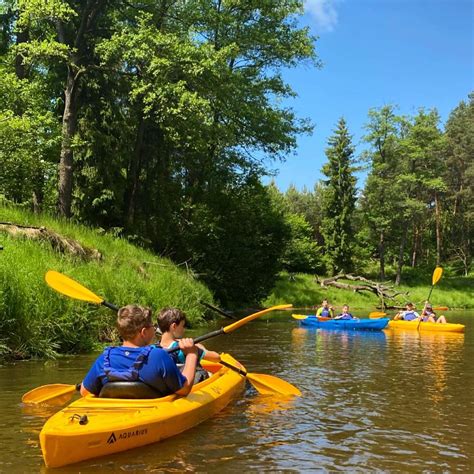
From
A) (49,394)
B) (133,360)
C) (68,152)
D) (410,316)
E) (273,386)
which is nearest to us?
(133,360)

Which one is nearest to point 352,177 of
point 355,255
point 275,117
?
point 355,255

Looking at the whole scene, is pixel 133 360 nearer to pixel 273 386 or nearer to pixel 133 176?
pixel 273 386

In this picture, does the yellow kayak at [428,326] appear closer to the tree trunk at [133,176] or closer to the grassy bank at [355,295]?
the grassy bank at [355,295]

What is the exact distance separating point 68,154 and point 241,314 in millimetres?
8489

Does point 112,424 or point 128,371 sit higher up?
point 128,371

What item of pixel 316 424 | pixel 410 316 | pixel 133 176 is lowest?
pixel 410 316

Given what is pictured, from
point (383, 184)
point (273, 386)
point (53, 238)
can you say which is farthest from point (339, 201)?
point (273, 386)

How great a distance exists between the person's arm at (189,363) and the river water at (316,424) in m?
0.42

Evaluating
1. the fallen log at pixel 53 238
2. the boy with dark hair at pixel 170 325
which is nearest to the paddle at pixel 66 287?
the boy with dark hair at pixel 170 325

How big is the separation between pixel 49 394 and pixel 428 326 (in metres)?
13.6

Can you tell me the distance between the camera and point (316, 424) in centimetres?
548

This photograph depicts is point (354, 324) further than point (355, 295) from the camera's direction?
No

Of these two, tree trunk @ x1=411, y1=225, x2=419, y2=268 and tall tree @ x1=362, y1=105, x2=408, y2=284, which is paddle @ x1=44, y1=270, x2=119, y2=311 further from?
tree trunk @ x1=411, y1=225, x2=419, y2=268

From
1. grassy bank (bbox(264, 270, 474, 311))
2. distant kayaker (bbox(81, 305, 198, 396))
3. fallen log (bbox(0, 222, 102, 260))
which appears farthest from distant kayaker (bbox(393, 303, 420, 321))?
distant kayaker (bbox(81, 305, 198, 396))
